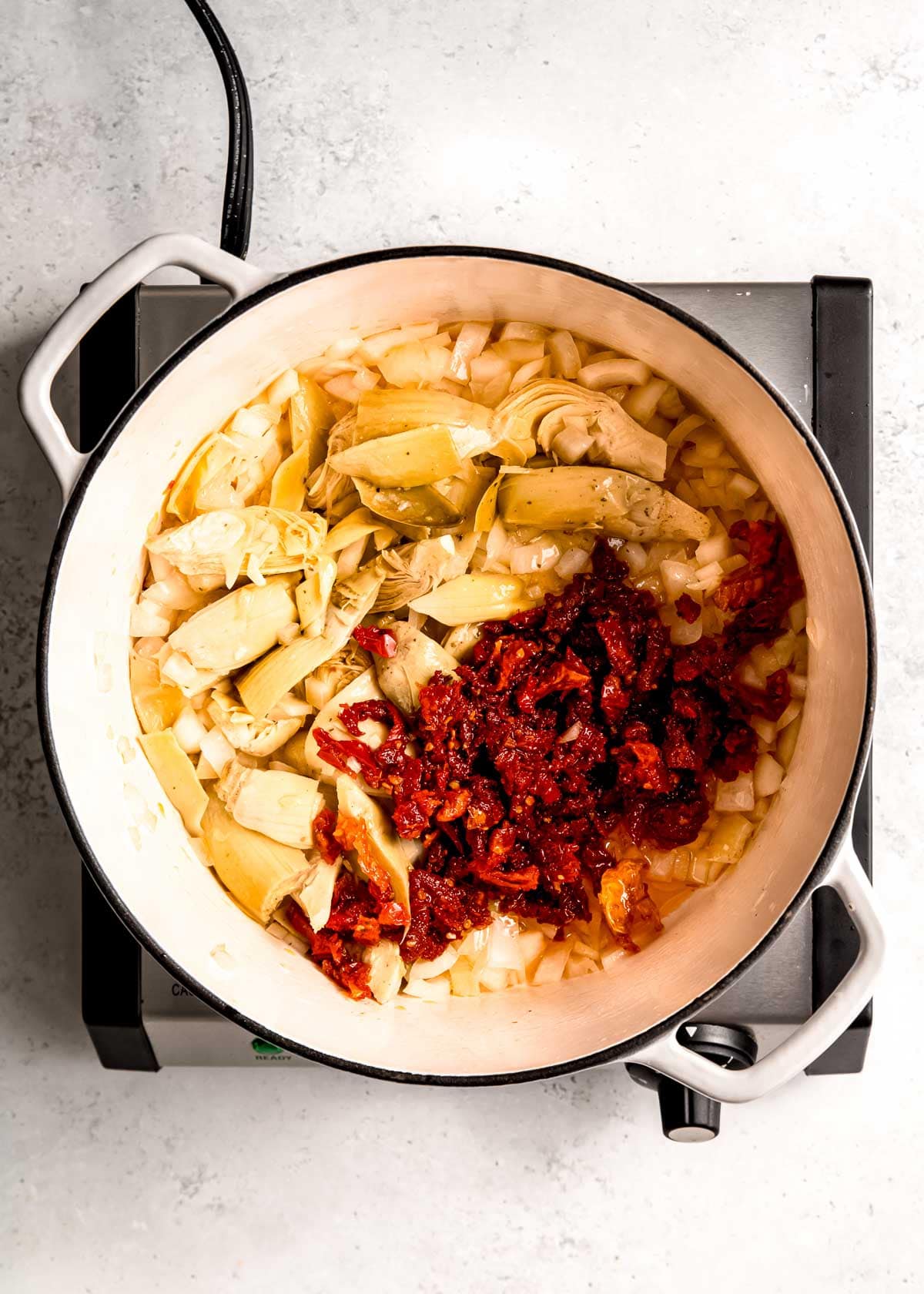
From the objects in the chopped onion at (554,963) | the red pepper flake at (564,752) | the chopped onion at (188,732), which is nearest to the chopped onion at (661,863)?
the red pepper flake at (564,752)

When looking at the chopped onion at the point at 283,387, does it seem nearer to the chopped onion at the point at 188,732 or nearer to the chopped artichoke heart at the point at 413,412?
the chopped artichoke heart at the point at 413,412

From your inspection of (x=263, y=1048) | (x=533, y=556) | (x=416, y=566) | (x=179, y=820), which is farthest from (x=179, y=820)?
(x=533, y=556)

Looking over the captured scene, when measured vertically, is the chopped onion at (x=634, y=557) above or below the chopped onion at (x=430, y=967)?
above

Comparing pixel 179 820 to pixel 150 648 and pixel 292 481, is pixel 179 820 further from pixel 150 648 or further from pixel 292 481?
pixel 292 481

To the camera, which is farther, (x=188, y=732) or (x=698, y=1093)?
(x=188, y=732)

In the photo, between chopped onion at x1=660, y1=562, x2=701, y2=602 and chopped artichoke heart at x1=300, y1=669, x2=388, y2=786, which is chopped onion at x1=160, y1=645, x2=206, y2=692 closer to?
chopped artichoke heart at x1=300, y1=669, x2=388, y2=786

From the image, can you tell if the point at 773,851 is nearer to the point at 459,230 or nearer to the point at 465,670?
the point at 465,670

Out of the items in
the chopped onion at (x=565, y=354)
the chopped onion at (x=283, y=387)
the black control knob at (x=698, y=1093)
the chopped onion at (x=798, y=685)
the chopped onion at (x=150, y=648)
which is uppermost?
the chopped onion at (x=565, y=354)
